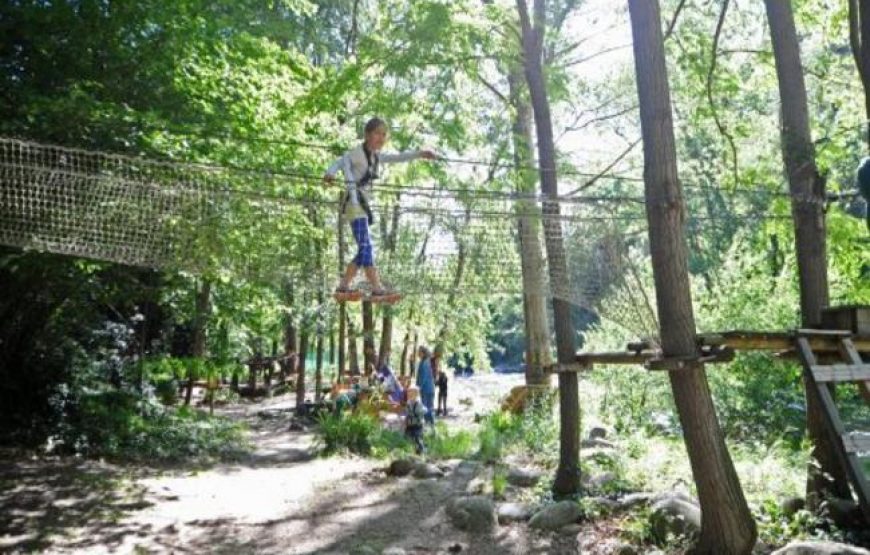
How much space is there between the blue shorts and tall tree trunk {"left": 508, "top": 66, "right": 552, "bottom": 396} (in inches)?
43.5

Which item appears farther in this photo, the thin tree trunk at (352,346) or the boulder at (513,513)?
the thin tree trunk at (352,346)

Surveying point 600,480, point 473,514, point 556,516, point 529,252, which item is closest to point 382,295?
point 529,252

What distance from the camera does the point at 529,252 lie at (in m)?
5.45

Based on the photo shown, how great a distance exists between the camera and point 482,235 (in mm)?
5359

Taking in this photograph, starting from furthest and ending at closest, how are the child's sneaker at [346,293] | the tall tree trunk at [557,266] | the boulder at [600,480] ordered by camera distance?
the boulder at [600,480] → the tall tree trunk at [557,266] → the child's sneaker at [346,293]

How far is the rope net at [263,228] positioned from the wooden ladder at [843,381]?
1305mm

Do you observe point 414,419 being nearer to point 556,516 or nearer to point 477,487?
point 477,487

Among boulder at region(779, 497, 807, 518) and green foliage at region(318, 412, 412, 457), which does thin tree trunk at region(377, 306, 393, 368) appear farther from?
boulder at region(779, 497, 807, 518)

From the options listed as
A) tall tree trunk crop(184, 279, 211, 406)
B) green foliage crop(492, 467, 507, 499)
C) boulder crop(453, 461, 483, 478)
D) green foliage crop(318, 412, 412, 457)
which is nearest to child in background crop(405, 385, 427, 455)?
green foliage crop(318, 412, 412, 457)

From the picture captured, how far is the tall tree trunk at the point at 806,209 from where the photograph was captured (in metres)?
4.78

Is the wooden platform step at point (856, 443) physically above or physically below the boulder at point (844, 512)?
above

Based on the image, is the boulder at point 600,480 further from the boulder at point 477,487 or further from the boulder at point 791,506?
the boulder at point 791,506

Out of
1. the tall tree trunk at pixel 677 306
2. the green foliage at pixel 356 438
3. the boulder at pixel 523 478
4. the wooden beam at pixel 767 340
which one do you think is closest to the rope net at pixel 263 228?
the tall tree trunk at pixel 677 306

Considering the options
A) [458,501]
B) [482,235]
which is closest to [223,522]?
[458,501]
